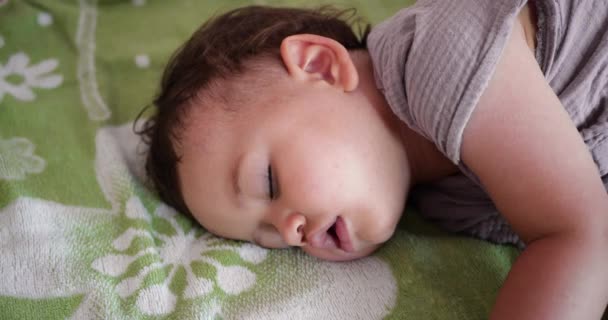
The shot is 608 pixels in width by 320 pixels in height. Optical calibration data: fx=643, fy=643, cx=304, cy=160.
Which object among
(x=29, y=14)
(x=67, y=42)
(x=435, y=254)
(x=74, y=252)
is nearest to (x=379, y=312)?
(x=435, y=254)

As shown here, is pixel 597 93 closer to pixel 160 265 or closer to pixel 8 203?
pixel 160 265

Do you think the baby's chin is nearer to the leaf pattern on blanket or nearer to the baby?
the baby

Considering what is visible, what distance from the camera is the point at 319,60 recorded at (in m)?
0.87

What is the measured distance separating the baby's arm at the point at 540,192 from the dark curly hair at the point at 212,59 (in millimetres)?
296

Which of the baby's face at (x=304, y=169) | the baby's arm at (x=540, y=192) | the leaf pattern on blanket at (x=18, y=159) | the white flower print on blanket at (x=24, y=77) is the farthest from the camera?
the white flower print on blanket at (x=24, y=77)

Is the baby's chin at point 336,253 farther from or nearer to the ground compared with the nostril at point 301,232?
nearer to the ground

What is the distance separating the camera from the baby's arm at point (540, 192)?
0.66 metres

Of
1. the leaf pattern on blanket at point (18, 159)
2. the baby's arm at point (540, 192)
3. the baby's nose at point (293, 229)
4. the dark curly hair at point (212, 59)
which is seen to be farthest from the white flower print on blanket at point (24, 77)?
the baby's arm at point (540, 192)

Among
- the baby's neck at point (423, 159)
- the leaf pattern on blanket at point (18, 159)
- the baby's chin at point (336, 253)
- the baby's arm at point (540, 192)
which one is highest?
the baby's arm at point (540, 192)

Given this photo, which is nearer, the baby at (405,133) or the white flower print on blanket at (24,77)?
the baby at (405,133)

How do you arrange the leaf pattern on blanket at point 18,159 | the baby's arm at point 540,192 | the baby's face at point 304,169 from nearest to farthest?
the baby's arm at point 540,192
the baby's face at point 304,169
the leaf pattern on blanket at point 18,159

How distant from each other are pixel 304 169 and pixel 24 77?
0.69m

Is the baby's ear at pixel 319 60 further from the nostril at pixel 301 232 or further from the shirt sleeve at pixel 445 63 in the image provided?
the nostril at pixel 301 232

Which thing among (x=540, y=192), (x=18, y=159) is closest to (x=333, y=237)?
(x=540, y=192)
